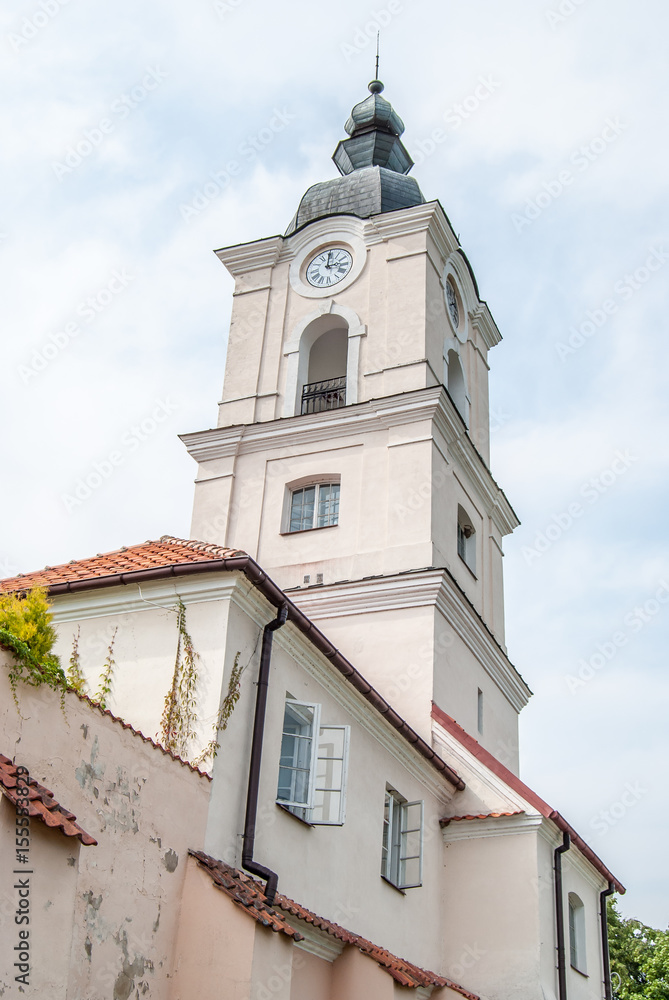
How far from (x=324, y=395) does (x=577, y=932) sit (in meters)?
10.8

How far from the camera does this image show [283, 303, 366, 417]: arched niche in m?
21.4

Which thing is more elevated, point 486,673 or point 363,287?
point 363,287

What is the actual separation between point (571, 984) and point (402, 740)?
4718mm

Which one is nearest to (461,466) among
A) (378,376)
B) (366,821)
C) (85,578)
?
(378,376)

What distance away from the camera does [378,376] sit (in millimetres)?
20922

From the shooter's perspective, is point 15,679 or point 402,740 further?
point 402,740

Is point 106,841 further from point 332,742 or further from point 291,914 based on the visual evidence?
point 332,742

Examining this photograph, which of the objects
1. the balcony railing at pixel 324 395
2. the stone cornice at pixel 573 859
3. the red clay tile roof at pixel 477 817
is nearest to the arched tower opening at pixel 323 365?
the balcony railing at pixel 324 395

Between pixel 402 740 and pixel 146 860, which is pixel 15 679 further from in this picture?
pixel 402 740

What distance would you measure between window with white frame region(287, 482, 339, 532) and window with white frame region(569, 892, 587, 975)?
7.46m

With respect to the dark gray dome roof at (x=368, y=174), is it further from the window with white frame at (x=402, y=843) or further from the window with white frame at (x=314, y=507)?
A: the window with white frame at (x=402, y=843)

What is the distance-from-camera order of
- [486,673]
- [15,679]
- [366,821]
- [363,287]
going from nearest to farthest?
1. [15,679]
2. [366,821]
3. [486,673]
4. [363,287]

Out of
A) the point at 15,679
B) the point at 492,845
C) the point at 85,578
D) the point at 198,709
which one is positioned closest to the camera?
the point at 15,679

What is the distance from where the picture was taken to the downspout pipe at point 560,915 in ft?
49.7
